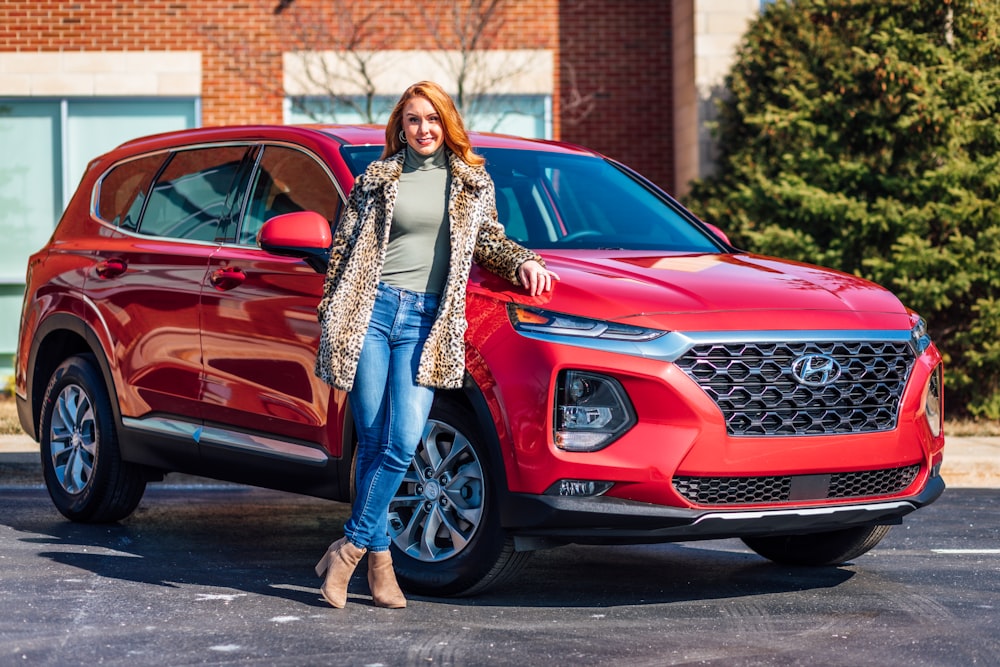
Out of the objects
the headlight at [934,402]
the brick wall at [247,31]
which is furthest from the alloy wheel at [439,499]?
the brick wall at [247,31]

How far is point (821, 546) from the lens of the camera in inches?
276

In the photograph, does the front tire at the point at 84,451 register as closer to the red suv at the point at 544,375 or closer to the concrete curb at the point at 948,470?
the red suv at the point at 544,375

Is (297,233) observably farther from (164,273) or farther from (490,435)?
(164,273)

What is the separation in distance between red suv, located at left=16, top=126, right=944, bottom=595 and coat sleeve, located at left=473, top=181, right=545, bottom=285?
0.22ft

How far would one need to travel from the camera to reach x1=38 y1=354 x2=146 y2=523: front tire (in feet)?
25.9

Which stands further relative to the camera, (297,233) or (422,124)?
(297,233)

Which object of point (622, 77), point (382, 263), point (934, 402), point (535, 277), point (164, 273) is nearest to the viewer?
point (535, 277)

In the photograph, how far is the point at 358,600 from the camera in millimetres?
6195

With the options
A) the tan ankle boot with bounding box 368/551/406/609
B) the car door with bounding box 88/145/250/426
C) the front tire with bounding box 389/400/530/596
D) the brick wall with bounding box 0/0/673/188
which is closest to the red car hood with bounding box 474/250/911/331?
the front tire with bounding box 389/400/530/596

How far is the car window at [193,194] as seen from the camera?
737 centimetres

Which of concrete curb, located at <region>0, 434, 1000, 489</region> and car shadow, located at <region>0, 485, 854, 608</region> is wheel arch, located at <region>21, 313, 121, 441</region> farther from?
concrete curb, located at <region>0, 434, 1000, 489</region>

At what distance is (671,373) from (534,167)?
185 centimetres

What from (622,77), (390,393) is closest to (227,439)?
(390,393)

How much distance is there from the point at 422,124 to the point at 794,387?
1.62 meters
